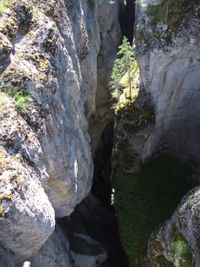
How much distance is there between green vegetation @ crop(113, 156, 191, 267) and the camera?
21984 mm

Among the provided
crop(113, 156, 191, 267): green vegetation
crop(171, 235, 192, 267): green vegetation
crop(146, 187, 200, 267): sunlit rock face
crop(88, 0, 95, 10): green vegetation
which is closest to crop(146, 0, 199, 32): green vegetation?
crop(88, 0, 95, 10): green vegetation

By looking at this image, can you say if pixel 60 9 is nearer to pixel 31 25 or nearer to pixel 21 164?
pixel 31 25

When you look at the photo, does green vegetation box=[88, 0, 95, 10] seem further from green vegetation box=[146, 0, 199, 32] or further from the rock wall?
green vegetation box=[146, 0, 199, 32]

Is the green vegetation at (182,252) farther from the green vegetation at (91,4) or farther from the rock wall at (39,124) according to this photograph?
the green vegetation at (91,4)

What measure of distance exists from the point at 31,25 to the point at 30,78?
256 centimetres

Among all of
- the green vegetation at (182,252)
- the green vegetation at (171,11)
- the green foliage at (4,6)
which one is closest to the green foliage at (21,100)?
the green foliage at (4,6)

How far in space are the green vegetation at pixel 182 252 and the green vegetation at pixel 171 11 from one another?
1074 centimetres

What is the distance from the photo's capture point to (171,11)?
21.3m

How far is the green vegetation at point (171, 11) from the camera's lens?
68.8 ft

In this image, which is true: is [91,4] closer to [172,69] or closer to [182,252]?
[172,69]

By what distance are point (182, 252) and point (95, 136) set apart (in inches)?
564

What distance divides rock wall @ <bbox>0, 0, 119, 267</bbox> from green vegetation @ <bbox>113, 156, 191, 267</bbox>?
2828 mm

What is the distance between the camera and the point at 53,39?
54.0ft

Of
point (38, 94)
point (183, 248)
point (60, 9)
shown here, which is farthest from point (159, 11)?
point (183, 248)
